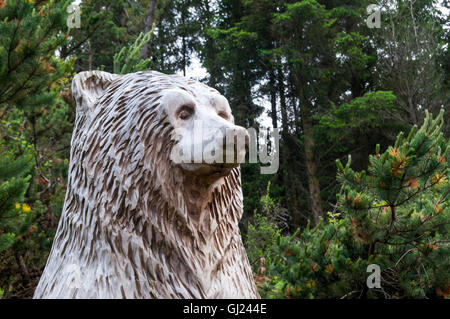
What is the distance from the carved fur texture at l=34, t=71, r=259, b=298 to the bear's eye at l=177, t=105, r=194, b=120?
0.05 meters

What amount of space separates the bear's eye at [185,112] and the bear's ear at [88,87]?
1.65 feet

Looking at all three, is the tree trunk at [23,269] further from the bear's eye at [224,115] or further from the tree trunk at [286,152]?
the tree trunk at [286,152]

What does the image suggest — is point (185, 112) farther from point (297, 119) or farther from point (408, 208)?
point (297, 119)

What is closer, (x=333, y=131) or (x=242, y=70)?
(x=333, y=131)

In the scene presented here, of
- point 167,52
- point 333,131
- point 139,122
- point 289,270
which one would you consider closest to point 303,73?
point 333,131

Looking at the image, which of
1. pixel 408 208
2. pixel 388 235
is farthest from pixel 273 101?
pixel 388 235

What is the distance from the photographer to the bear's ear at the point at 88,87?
1.93m

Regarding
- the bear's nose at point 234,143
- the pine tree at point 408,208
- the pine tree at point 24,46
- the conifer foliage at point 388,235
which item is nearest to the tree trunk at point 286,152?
the conifer foliage at point 388,235

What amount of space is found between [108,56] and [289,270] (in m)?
12.3

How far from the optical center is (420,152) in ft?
7.09

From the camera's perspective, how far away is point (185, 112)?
5.64 ft

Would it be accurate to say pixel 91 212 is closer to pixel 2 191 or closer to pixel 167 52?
pixel 2 191

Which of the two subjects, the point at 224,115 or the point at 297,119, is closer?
the point at 224,115

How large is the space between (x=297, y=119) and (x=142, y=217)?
1176 centimetres
